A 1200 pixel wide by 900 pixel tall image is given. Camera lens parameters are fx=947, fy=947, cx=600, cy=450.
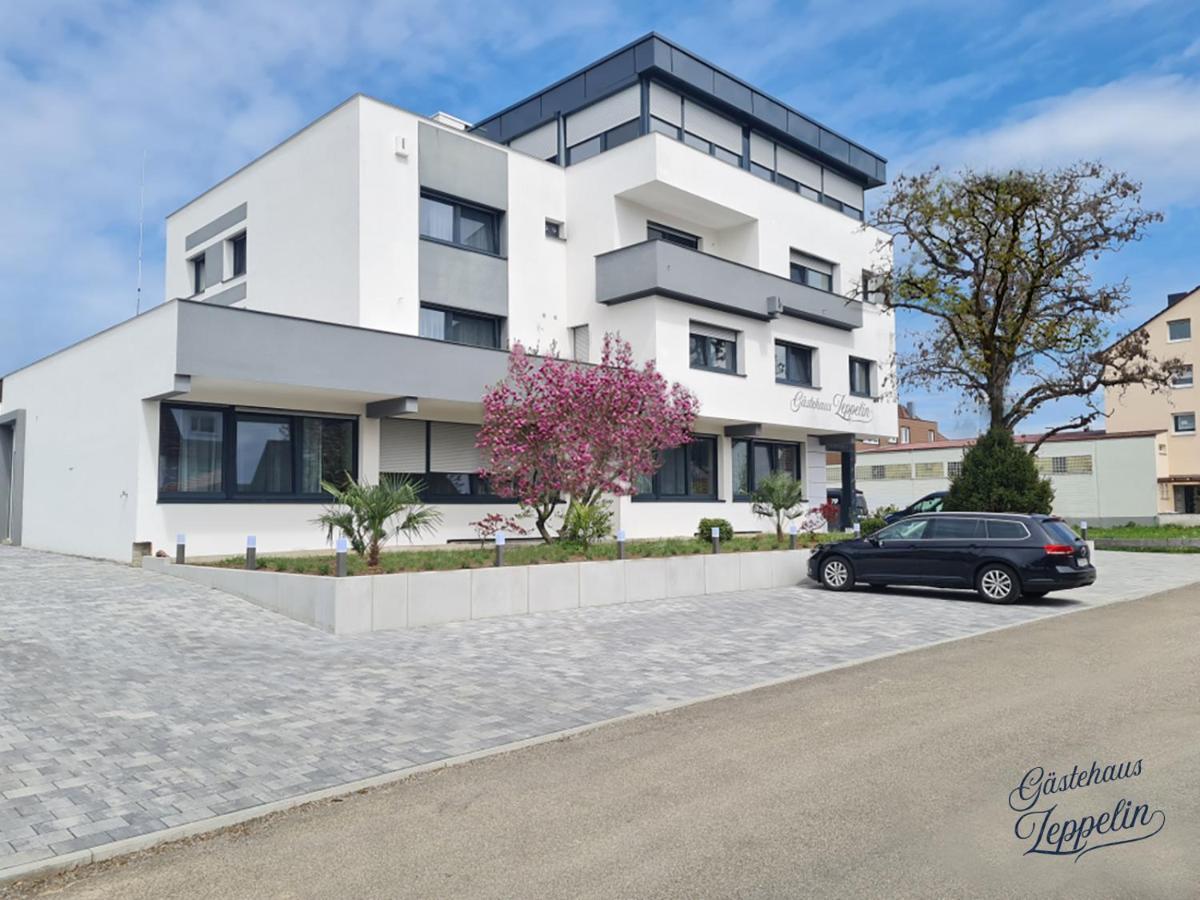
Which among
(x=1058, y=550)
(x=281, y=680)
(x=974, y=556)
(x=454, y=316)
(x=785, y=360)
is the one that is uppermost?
(x=454, y=316)

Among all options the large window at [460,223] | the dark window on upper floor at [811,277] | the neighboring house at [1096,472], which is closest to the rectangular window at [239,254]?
the large window at [460,223]

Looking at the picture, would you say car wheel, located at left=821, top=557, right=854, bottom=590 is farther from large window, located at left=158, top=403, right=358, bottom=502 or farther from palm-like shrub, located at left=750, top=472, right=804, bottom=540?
Answer: large window, located at left=158, top=403, right=358, bottom=502

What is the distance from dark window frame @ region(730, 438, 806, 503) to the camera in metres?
27.1

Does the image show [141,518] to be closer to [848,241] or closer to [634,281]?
[634,281]

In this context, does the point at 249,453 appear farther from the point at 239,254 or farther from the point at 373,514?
the point at 239,254

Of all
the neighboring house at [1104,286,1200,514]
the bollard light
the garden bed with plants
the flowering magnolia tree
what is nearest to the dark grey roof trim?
the flowering magnolia tree

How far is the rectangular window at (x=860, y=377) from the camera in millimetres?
30703

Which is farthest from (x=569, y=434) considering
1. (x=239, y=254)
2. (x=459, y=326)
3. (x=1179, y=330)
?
(x=1179, y=330)

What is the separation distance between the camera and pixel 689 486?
2553 cm

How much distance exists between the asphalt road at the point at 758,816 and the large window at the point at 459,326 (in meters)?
15.0

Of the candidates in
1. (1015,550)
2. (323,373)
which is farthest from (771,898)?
(323,373)

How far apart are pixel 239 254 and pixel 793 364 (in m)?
15.9

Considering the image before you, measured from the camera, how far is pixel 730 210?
25.9 meters

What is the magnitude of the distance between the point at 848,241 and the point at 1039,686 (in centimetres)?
2386
